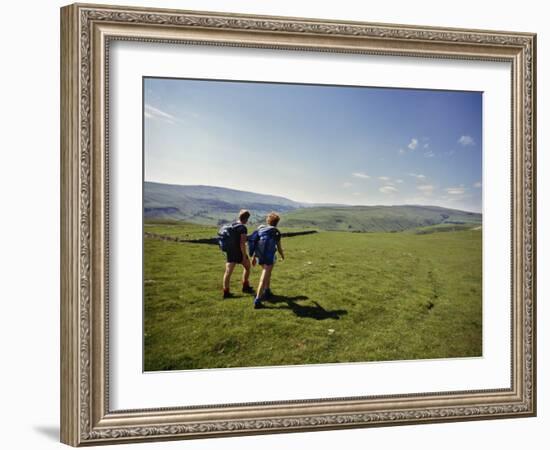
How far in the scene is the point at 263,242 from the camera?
22.0ft

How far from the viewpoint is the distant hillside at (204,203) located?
20.5 ft

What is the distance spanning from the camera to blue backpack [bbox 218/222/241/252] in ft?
21.6

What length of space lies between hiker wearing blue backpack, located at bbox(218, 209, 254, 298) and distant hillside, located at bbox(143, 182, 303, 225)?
3.8 inches

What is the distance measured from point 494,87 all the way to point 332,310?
3284 mm

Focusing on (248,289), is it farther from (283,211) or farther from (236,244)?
(283,211)

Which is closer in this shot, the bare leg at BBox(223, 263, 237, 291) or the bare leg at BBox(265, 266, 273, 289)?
the bare leg at BBox(223, 263, 237, 291)

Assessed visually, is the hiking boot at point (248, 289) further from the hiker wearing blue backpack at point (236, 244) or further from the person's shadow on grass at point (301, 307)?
the person's shadow on grass at point (301, 307)

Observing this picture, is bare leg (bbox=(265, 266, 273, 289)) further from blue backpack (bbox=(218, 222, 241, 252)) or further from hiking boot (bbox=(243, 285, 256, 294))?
blue backpack (bbox=(218, 222, 241, 252))

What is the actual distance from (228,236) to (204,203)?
0.48 metres

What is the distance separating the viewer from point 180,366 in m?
6.25

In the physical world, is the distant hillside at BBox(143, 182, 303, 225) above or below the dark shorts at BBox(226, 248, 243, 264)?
above

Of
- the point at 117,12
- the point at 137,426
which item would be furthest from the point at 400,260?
the point at 117,12

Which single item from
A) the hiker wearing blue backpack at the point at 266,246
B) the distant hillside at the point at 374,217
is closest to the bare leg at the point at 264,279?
the hiker wearing blue backpack at the point at 266,246

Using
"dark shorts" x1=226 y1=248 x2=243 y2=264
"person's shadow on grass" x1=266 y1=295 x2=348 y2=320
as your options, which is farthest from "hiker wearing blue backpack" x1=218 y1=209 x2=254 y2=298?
"person's shadow on grass" x1=266 y1=295 x2=348 y2=320
